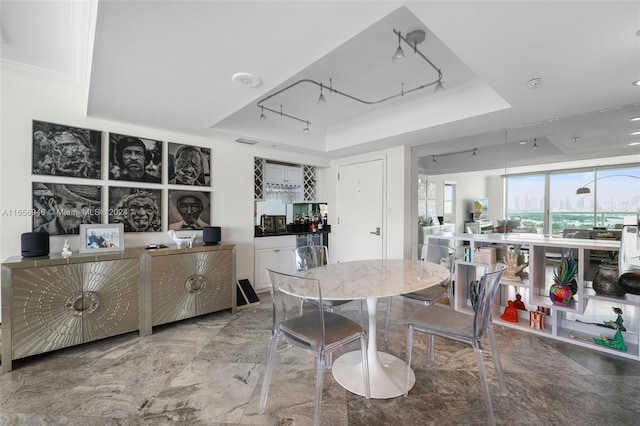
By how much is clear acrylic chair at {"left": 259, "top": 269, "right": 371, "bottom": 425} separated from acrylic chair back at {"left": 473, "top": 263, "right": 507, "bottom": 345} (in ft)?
2.26

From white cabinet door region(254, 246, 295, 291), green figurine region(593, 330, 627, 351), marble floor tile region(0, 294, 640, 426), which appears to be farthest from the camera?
white cabinet door region(254, 246, 295, 291)

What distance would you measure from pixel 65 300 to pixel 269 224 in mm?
2513

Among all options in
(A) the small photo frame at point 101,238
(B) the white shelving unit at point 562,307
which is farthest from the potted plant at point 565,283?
(A) the small photo frame at point 101,238

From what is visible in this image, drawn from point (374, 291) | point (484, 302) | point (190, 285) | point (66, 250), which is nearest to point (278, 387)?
point (374, 291)

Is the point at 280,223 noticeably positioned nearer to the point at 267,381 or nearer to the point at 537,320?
the point at 267,381

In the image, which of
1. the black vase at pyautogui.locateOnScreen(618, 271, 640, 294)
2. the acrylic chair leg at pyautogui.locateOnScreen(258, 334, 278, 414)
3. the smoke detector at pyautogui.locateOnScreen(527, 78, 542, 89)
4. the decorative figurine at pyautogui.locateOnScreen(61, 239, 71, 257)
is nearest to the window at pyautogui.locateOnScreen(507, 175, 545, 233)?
the smoke detector at pyautogui.locateOnScreen(527, 78, 542, 89)

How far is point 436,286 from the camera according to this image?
2.50 meters

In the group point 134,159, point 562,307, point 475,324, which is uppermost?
point 134,159

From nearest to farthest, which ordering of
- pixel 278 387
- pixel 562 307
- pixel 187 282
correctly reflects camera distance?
1. pixel 278 387
2. pixel 562 307
3. pixel 187 282

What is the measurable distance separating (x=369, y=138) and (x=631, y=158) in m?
2.48

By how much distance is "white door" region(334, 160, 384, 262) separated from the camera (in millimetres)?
4203

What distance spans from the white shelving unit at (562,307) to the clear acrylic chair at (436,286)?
70 centimetres

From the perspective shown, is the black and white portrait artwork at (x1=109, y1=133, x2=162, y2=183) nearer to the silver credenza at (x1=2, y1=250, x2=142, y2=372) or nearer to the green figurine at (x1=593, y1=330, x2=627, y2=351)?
the silver credenza at (x1=2, y1=250, x2=142, y2=372)

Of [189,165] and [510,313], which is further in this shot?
[189,165]
